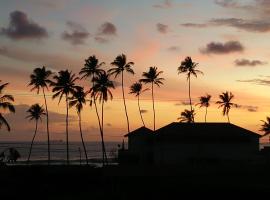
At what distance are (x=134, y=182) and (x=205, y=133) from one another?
17.0m

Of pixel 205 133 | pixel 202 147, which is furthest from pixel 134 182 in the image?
pixel 205 133

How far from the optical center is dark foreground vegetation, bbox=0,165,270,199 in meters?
51.0

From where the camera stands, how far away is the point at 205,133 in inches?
2820

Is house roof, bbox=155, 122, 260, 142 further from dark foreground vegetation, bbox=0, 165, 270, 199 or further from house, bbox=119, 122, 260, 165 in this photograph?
dark foreground vegetation, bbox=0, 165, 270, 199

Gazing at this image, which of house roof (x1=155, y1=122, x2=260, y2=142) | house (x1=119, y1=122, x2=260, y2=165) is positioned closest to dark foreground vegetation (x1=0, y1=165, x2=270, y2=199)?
house (x1=119, y1=122, x2=260, y2=165)

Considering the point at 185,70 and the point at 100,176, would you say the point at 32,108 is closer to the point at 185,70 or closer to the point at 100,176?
the point at 185,70

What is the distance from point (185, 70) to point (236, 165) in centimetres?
2881

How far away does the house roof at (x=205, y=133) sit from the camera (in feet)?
230

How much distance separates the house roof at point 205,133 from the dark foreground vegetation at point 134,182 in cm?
686

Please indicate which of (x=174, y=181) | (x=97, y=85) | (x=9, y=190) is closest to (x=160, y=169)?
(x=174, y=181)

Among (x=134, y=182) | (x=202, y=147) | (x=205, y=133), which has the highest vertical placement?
(x=205, y=133)

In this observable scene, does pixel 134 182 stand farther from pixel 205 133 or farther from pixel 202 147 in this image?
pixel 205 133

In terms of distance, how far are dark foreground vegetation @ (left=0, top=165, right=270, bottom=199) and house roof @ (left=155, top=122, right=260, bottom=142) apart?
686 centimetres

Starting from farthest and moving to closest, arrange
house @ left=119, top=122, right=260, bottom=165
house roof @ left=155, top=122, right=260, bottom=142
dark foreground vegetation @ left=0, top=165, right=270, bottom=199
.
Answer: house roof @ left=155, top=122, right=260, bottom=142
house @ left=119, top=122, right=260, bottom=165
dark foreground vegetation @ left=0, top=165, right=270, bottom=199
